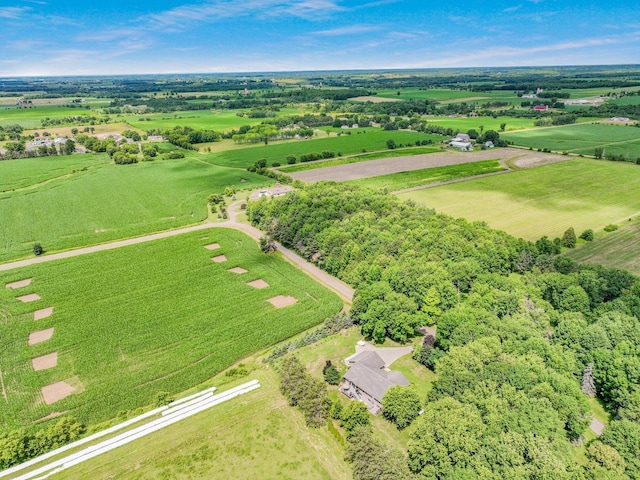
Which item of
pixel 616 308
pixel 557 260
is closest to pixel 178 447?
pixel 616 308

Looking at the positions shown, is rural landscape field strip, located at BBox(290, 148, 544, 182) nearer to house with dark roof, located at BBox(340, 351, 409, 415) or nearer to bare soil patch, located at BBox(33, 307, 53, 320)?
bare soil patch, located at BBox(33, 307, 53, 320)

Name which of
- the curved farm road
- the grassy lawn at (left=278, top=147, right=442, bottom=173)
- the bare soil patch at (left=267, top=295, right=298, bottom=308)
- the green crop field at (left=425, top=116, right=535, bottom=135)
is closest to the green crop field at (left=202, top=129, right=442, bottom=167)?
the grassy lawn at (left=278, top=147, right=442, bottom=173)

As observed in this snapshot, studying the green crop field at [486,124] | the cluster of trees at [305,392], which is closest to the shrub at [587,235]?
the cluster of trees at [305,392]

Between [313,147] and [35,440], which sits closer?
[35,440]

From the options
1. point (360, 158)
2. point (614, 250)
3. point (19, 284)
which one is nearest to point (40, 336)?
point (19, 284)

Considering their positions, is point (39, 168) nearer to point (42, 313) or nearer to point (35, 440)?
point (42, 313)

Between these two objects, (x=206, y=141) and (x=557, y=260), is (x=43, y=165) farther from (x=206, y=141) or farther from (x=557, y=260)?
(x=557, y=260)
